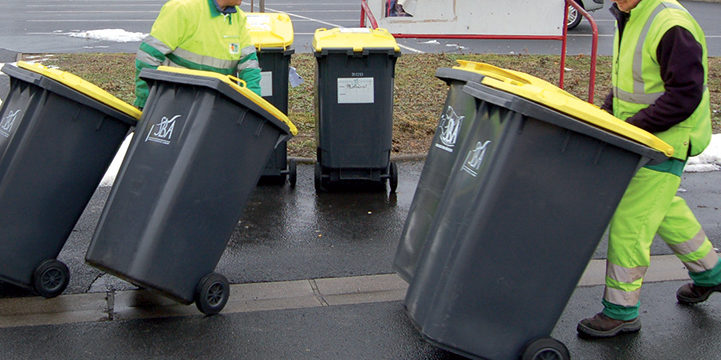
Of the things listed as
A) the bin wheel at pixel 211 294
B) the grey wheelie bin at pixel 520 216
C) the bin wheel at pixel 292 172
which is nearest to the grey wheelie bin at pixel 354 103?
the bin wheel at pixel 292 172

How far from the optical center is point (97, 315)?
4.09 metres

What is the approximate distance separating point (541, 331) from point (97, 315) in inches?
85.3

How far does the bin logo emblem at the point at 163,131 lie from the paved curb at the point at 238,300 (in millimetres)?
911

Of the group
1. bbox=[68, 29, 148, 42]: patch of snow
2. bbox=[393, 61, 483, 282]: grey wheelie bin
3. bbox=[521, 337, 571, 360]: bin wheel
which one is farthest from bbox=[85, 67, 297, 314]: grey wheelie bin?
bbox=[68, 29, 148, 42]: patch of snow

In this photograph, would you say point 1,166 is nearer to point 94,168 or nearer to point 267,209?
point 94,168

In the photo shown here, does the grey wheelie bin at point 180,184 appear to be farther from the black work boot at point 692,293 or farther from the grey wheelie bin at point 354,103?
the black work boot at point 692,293

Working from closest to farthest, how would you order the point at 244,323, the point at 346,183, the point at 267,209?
the point at 244,323 → the point at 267,209 → the point at 346,183

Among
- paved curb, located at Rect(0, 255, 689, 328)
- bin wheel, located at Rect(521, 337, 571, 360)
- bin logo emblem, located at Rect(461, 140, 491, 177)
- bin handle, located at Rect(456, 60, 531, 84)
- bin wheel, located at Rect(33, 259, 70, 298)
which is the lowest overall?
paved curb, located at Rect(0, 255, 689, 328)

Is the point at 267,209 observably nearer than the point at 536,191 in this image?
No

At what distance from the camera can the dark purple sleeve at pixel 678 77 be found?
3527 mm

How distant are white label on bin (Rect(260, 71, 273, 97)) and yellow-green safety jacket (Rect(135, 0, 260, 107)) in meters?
1.08

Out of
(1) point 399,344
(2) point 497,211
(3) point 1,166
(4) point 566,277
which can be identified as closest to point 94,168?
(3) point 1,166

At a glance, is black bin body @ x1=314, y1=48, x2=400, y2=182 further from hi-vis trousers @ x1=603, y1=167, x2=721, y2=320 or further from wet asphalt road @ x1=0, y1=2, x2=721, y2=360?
hi-vis trousers @ x1=603, y1=167, x2=721, y2=320

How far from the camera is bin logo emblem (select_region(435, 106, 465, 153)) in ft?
12.6
